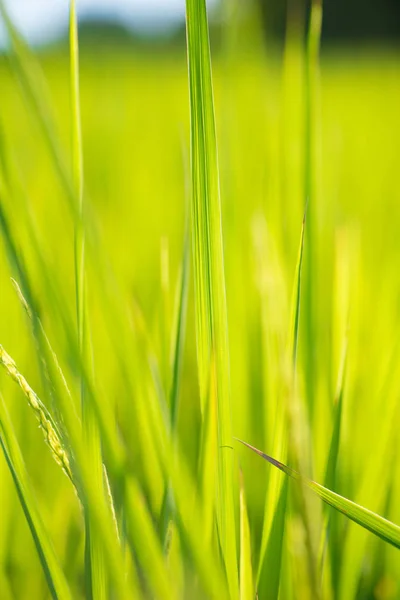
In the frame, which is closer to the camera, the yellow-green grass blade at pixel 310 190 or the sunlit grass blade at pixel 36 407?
the sunlit grass blade at pixel 36 407

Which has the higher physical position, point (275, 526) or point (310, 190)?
point (310, 190)

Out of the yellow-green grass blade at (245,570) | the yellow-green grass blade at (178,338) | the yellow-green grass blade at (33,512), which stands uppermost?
the yellow-green grass blade at (178,338)

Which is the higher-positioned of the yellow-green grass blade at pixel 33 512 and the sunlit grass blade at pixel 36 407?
the sunlit grass blade at pixel 36 407

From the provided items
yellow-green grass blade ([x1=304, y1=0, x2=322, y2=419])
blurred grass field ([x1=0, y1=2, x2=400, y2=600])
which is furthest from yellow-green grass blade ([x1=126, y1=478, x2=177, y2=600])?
yellow-green grass blade ([x1=304, y1=0, x2=322, y2=419])

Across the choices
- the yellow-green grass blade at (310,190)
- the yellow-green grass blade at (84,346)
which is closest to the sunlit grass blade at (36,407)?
the yellow-green grass blade at (84,346)

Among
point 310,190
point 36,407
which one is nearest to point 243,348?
point 310,190

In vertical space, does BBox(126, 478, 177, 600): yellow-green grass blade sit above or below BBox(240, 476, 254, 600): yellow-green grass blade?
above

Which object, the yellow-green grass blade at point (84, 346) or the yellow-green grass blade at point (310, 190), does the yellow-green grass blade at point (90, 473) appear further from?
the yellow-green grass blade at point (310, 190)

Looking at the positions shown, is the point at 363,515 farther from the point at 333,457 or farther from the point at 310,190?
the point at 310,190

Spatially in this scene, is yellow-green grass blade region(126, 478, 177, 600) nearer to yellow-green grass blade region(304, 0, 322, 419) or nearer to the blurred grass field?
the blurred grass field
